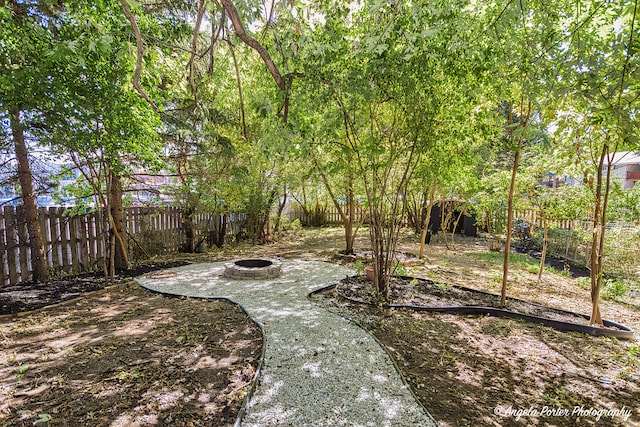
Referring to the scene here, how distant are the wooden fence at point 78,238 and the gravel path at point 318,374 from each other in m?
2.70

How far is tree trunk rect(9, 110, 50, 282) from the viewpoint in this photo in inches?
178

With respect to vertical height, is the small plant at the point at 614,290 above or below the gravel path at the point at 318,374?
below

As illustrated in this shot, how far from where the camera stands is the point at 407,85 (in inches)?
128

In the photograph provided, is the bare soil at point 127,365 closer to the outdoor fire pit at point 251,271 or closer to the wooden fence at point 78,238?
the outdoor fire pit at point 251,271

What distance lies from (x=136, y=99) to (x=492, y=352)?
5.12 m

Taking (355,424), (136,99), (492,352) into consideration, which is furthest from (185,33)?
(492,352)

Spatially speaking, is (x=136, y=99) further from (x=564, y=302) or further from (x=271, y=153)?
(x=564, y=302)

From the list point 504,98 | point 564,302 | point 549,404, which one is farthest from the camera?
point 564,302

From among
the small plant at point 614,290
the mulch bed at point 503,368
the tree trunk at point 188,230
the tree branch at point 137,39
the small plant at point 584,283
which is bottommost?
the small plant at point 584,283

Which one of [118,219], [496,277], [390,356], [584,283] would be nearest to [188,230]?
[118,219]

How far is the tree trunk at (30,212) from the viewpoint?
14.9 feet

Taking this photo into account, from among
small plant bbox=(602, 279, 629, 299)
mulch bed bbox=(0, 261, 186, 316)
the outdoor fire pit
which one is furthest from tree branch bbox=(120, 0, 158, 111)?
small plant bbox=(602, 279, 629, 299)

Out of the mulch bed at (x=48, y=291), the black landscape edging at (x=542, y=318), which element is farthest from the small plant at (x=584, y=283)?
the mulch bed at (x=48, y=291)

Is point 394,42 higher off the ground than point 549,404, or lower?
higher
